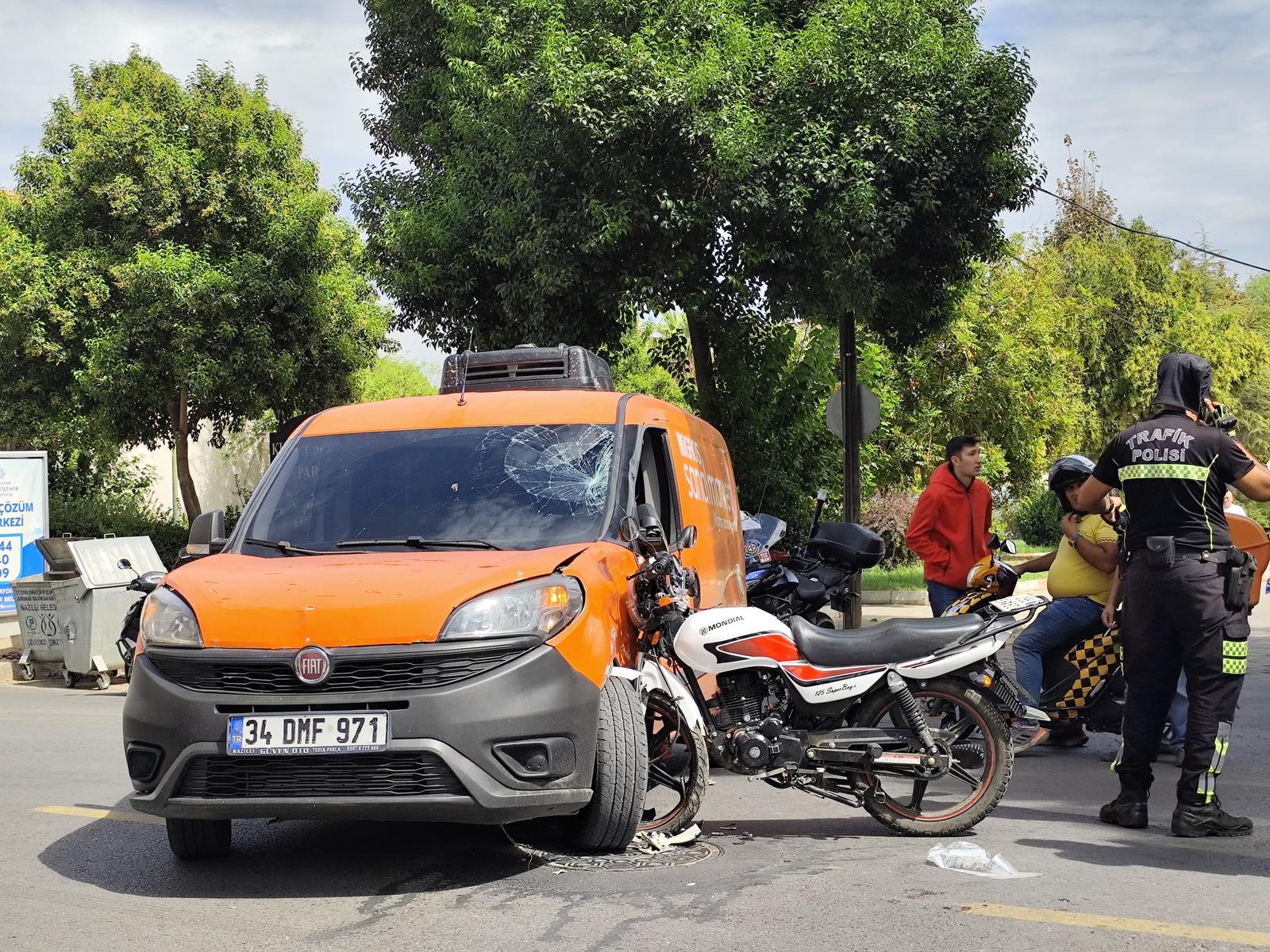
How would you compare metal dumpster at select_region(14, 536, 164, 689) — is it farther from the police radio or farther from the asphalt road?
the police radio

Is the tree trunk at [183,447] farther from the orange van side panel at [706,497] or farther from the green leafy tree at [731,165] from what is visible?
the orange van side panel at [706,497]

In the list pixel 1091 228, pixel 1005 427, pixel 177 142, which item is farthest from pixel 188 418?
pixel 1091 228

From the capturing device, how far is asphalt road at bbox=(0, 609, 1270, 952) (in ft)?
15.0

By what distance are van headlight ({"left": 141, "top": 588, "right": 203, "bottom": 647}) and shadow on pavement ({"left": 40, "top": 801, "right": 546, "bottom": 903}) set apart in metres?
0.93

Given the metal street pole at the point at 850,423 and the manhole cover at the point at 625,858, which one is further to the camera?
the metal street pole at the point at 850,423

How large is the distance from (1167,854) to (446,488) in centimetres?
343

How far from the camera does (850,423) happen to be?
15.6 m

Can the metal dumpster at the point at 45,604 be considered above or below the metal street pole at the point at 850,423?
below

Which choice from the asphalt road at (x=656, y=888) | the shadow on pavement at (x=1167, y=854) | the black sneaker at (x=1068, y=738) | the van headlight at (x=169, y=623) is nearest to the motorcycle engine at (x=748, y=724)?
the asphalt road at (x=656, y=888)

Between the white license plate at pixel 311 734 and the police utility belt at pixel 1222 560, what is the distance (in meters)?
3.41

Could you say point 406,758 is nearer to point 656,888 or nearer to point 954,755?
point 656,888

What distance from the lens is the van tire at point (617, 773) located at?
17.6ft

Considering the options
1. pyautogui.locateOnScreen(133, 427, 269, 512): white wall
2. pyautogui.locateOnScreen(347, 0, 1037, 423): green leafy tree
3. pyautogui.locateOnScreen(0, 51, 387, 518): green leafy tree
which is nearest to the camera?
pyautogui.locateOnScreen(347, 0, 1037, 423): green leafy tree

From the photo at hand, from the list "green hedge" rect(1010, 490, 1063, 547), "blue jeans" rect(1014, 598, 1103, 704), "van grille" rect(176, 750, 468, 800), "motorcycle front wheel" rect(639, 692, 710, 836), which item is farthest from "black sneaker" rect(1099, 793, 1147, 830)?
"green hedge" rect(1010, 490, 1063, 547)
